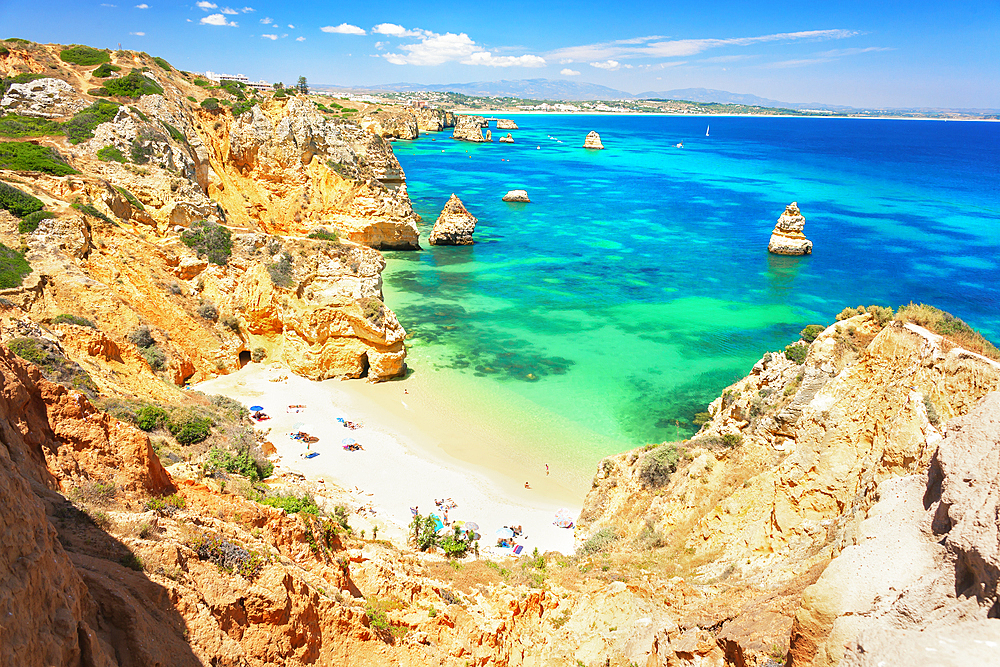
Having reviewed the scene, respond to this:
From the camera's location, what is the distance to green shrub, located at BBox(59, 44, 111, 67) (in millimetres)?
32594

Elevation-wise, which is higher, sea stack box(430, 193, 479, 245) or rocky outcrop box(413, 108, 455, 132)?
rocky outcrop box(413, 108, 455, 132)

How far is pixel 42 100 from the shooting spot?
27.5 meters

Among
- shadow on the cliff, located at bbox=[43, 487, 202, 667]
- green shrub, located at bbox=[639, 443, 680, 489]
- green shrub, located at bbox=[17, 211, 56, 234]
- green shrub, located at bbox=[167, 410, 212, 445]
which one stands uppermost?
green shrub, located at bbox=[17, 211, 56, 234]

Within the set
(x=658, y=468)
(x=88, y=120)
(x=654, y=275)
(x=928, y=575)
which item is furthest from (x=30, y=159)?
(x=654, y=275)

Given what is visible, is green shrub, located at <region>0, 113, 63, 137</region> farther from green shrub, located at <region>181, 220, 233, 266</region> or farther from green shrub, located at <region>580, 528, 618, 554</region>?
green shrub, located at <region>580, 528, 618, 554</region>

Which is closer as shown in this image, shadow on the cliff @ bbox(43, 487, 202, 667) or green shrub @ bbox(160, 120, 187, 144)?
shadow on the cliff @ bbox(43, 487, 202, 667)

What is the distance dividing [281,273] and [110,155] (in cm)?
938

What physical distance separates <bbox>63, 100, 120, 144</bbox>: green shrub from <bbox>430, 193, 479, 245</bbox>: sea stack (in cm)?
2552

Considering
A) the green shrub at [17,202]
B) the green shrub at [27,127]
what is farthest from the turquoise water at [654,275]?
the green shrub at [27,127]

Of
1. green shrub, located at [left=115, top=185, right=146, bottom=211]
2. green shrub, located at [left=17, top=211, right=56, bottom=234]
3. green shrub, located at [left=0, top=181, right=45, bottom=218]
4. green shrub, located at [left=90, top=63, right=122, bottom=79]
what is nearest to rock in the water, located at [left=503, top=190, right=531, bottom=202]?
green shrub, located at [left=90, top=63, right=122, bottom=79]

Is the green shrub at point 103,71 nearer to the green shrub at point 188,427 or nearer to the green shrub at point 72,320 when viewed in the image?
the green shrub at point 72,320

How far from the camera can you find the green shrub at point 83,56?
1283 inches

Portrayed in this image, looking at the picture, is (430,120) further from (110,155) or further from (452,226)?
(110,155)

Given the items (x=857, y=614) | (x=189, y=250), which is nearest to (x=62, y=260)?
(x=189, y=250)
